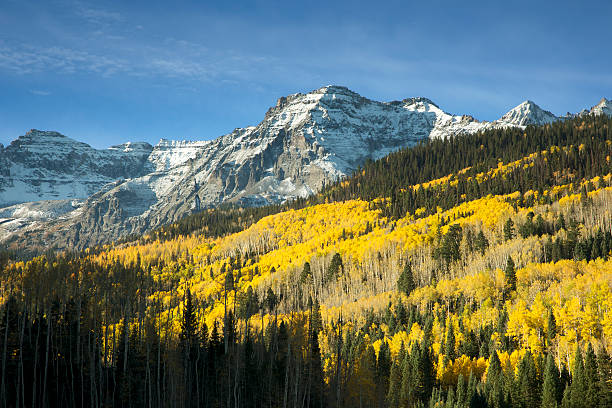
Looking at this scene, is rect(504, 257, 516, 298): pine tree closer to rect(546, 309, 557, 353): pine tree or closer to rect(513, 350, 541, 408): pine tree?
rect(546, 309, 557, 353): pine tree

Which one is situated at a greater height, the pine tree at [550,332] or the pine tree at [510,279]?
the pine tree at [510,279]

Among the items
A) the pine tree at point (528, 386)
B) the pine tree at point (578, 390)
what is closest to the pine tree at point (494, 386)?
the pine tree at point (528, 386)

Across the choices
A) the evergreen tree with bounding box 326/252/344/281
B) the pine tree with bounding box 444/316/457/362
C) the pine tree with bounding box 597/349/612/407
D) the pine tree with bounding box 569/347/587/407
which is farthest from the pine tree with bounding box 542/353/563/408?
the evergreen tree with bounding box 326/252/344/281

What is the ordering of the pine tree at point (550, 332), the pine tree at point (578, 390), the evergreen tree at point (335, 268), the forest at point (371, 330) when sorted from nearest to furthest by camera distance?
the pine tree at point (578, 390) < the forest at point (371, 330) < the pine tree at point (550, 332) < the evergreen tree at point (335, 268)

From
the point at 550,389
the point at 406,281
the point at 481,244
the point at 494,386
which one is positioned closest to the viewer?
the point at 550,389

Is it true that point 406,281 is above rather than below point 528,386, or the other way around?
above

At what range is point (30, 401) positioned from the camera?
66938 mm

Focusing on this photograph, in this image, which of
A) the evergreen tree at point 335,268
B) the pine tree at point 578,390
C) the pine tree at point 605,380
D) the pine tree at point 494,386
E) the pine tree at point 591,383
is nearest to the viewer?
the pine tree at point 591,383

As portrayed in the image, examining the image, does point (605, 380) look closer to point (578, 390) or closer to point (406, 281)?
point (578, 390)

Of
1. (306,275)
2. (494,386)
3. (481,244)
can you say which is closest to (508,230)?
(481,244)

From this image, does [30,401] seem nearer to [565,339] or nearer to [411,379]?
[411,379]

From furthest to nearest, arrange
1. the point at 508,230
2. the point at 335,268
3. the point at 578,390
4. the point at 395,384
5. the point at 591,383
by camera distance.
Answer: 1. the point at 335,268
2. the point at 508,230
3. the point at 395,384
4. the point at 591,383
5. the point at 578,390

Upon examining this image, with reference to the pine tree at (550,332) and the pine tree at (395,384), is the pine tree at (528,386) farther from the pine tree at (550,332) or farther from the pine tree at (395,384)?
the pine tree at (395,384)

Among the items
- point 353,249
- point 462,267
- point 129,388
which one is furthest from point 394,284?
point 129,388
